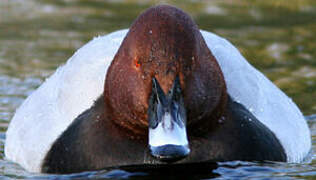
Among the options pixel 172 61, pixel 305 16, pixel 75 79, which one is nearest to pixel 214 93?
pixel 172 61

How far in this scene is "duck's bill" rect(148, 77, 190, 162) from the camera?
17.4 feet

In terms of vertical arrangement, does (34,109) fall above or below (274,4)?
below

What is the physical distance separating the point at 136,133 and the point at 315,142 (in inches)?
102

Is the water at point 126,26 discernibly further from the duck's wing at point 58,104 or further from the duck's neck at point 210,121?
the duck's neck at point 210,121

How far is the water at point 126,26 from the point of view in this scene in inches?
387

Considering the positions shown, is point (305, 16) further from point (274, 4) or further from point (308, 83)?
point (308, 83)

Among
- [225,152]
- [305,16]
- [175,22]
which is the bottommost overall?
[225,152]

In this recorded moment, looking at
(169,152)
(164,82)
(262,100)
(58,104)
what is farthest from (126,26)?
(169,152)

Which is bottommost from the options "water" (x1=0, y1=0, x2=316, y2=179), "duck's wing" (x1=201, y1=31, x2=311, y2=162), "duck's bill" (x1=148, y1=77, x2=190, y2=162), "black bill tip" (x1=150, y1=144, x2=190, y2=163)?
"black bill tip" (x1=150, y1=144, x2=190, y2=163)

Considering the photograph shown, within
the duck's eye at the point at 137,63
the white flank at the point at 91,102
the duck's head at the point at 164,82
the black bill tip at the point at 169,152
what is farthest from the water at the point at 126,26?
the black bill tip at the point at 169,152

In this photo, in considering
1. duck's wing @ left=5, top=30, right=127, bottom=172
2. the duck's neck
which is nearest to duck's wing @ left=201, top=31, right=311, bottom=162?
the duck's neck

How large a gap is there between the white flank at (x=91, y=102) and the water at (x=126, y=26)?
348mm

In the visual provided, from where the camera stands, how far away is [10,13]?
1245 centimetres

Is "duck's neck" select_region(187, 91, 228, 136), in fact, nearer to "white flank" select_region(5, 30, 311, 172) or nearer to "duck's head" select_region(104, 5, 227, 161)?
"duck's head" select_region(104, 5, 227, 161)
